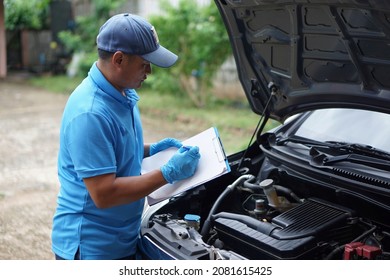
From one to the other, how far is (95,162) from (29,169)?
4907mm

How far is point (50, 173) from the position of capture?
662 centimetres

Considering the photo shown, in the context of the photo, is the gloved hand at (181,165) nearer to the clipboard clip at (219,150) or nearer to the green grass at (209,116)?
the clipboard clip at (219,150)

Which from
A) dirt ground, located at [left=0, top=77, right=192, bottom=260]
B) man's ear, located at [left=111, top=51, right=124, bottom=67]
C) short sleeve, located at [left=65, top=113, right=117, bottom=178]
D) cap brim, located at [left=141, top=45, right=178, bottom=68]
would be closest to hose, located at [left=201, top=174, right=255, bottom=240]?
short sleeve, located at [left=65, top=113, right=117, bottom=178]

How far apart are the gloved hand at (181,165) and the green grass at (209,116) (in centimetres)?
470

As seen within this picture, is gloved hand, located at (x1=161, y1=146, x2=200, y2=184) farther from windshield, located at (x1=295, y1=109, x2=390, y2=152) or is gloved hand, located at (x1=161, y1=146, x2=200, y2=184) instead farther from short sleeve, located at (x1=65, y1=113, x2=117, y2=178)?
windshield, located at (x1=295, y1=109, x2=390, y2=152)

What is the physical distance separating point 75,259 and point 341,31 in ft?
5.36

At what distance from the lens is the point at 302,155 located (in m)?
2.95

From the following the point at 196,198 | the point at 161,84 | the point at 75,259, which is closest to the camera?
the point at 75,259

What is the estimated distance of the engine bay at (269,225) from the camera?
2342 millimetres

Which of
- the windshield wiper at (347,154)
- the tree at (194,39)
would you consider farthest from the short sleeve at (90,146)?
the tree at (194,39)

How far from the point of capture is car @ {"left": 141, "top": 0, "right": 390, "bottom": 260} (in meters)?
2.39

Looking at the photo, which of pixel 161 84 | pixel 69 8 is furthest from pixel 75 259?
pixel 69 8

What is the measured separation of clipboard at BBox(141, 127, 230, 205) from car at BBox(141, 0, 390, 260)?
0.17 m
